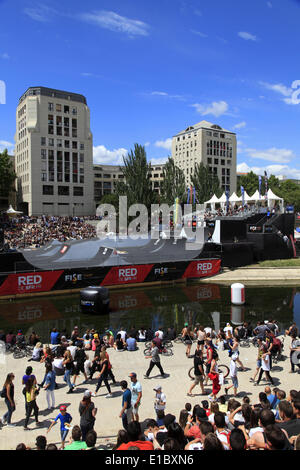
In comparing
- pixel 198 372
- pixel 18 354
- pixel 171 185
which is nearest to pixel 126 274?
pixel 18 354

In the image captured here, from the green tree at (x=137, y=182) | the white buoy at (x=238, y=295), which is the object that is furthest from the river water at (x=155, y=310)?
the green tree at (x=137, y=182)

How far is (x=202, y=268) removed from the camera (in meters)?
36.9

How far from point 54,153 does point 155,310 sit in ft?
211

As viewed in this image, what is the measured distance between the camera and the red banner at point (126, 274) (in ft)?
106

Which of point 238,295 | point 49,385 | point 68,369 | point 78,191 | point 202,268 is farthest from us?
point 78,191

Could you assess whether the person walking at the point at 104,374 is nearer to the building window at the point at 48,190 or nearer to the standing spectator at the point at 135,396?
the standing spectator at the point at 135,396

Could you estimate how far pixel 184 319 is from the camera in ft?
79.0

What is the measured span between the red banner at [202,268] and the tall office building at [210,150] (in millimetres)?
81284

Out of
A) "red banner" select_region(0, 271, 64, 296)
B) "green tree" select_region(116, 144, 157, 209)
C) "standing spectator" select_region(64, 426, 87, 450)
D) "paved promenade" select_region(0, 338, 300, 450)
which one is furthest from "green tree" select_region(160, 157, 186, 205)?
"standing spectator" select_region(64, 426, 87, 450)

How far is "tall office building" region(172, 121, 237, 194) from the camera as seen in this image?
116 metres

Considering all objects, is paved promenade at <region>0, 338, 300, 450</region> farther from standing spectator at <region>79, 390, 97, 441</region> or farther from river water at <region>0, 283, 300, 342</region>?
river water at <region>0, 283, 300, 342</region>

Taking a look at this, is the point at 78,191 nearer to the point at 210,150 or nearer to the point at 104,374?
the point at 210,150

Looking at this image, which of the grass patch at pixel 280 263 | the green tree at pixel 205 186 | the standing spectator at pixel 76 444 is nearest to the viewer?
the standing spectator at pixel 76 444

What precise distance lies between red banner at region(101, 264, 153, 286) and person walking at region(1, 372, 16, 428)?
2253 centimetres
